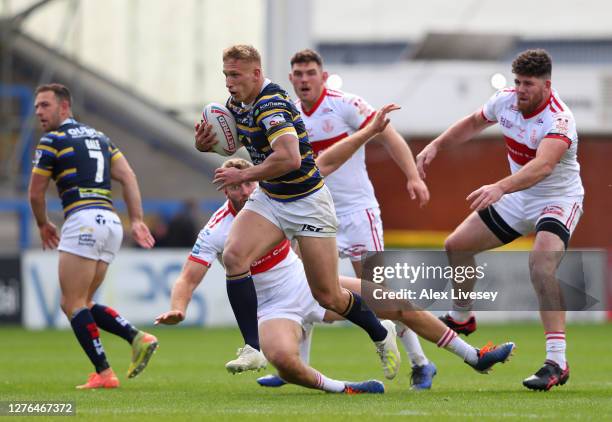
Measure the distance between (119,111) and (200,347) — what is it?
11.1 metres

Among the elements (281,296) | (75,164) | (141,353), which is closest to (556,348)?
(281,296)

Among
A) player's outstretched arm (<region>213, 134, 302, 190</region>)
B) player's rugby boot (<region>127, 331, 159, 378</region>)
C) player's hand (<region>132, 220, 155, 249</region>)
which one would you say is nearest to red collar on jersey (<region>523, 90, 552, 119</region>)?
player's outstretched arm (<region>213, 134, 302, 190</region>)

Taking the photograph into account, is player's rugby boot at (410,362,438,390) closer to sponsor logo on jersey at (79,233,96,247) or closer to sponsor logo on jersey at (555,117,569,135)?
sponsor logo on jersey at (555,117,569,135)

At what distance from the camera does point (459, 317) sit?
31.1 ft

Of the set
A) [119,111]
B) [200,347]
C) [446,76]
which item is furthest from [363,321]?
[119,111]

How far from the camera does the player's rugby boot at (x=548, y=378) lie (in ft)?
28.0

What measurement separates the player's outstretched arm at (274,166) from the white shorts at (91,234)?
2.19 metres

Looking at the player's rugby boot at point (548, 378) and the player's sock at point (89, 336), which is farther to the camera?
the player's sock at point (89, 336)

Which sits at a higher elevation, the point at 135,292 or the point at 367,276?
the point at 367,276

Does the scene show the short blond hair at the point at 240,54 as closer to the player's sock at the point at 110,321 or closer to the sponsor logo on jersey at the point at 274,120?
the sponsor logo on jersey at the point at 274,120

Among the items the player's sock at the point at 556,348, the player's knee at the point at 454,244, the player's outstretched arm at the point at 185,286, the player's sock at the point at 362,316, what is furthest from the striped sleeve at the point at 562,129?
the player's outstretched arm at the point at 185,286

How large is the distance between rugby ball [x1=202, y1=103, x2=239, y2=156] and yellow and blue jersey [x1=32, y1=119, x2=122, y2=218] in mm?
1832

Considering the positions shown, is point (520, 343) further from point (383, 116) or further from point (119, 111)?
point (119, 111)

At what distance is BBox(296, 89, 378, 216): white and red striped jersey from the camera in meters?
9.84
